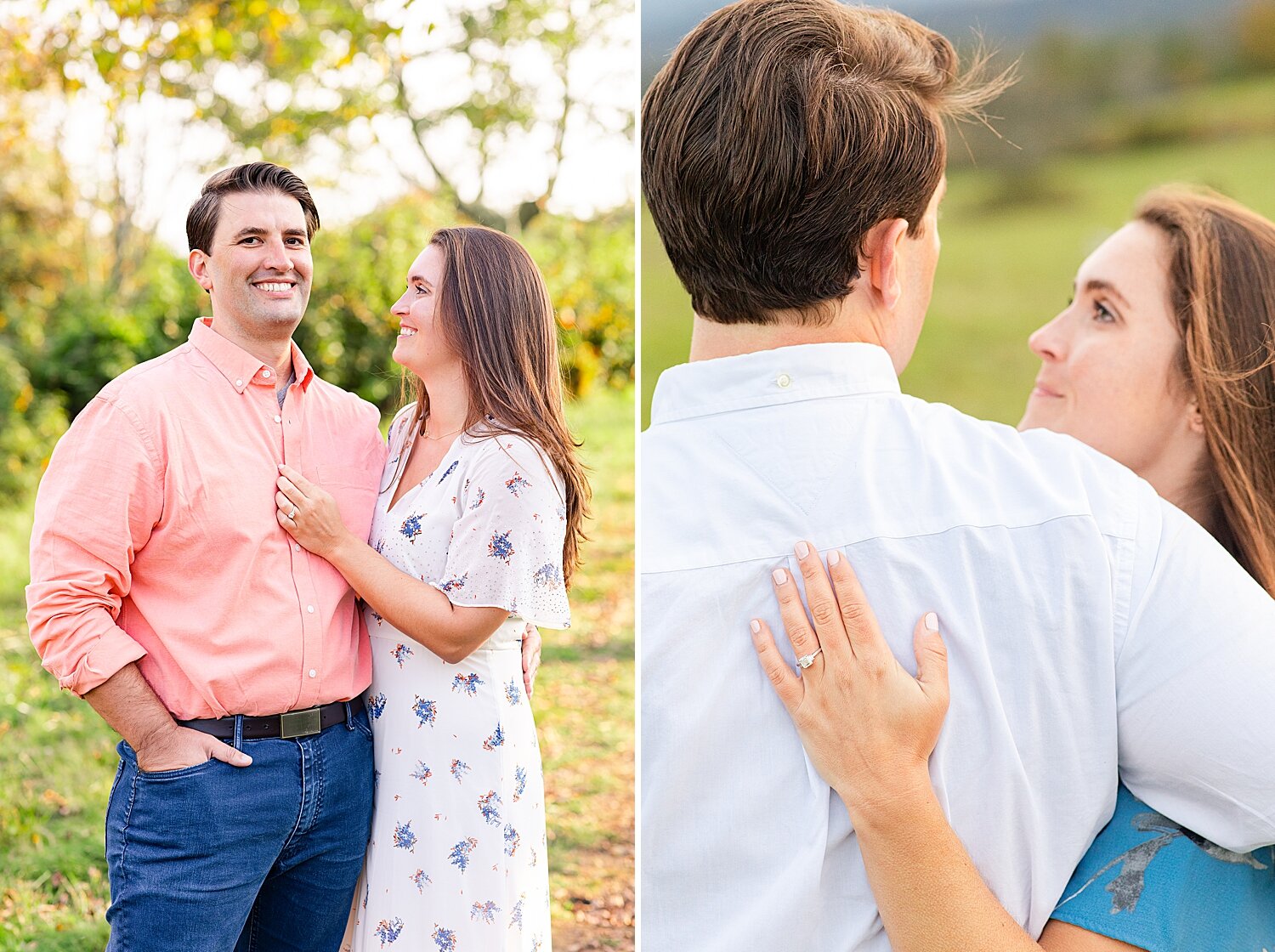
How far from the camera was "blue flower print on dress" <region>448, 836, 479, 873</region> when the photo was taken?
2.09 meters

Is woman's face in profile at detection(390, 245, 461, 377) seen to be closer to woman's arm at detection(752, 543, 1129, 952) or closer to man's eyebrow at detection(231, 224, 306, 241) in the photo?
man's eyebrow at detection(231, 224, 306, 241)

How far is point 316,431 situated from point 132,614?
45 cm

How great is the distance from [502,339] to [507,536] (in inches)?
14.9

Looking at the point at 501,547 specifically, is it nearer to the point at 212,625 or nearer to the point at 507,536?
the point at 507,536

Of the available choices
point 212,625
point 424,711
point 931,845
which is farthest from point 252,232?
point 931,845

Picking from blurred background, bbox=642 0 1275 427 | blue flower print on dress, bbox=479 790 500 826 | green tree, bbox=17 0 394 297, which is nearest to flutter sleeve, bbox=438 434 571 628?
blue flower print on dress, bbox=479 790 500 826

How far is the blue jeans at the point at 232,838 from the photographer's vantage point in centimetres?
190

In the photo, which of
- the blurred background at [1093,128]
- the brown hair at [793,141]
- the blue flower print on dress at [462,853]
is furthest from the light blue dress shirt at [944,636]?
the blurred background at [1093,128]

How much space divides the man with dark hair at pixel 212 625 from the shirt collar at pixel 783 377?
86 cm

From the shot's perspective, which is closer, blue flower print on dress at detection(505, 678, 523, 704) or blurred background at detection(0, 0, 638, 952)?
blue flower print on dress at detection(505, 678, 523, 704)

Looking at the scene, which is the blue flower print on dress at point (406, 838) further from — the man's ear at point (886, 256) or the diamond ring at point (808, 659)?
the man's ear at point (886, 256)

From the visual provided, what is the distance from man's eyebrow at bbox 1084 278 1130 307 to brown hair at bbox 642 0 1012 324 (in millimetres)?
920

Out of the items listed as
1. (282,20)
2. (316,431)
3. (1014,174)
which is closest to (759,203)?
(316,431)

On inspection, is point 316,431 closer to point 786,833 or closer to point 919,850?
point 786,833
